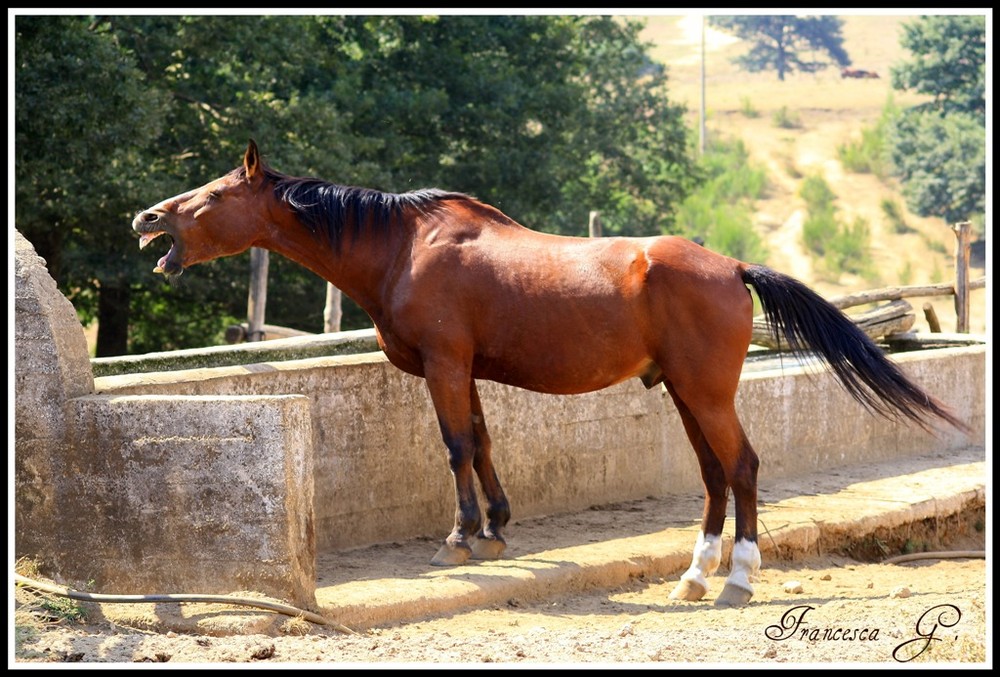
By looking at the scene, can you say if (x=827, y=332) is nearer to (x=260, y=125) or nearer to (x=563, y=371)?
(x=563, y=371)

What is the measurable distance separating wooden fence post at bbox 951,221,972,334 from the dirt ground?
352 inches

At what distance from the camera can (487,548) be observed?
6828 millimetres

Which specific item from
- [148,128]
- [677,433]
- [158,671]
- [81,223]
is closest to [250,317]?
[148,128]

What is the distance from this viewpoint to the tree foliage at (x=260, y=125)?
46.7ft

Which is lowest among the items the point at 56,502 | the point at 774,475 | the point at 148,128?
the point at 774,475

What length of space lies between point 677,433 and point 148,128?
28.0ft

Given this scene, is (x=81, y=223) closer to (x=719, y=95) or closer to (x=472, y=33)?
(x=472, y=33)

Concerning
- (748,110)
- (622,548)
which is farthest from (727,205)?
(622,548)

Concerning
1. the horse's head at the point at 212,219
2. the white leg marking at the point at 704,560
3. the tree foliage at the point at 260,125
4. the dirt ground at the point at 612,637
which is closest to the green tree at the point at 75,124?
the tree foliage at the point at 260,125

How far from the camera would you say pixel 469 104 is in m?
20.7

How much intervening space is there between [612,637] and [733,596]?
1.14m

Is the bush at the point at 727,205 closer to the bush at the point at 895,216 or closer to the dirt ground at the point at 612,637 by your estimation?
the bush at the point at 895,216

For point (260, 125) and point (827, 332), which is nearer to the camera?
point (827, 332)

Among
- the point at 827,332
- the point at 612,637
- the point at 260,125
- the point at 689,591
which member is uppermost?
the point at 260,125
